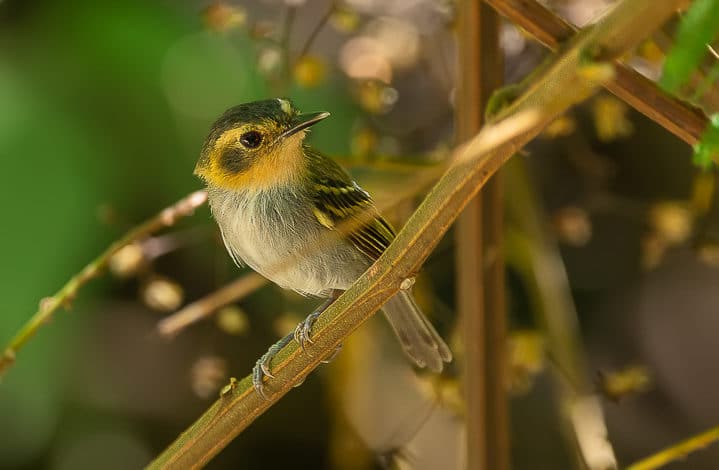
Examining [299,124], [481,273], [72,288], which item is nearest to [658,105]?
[481,273]

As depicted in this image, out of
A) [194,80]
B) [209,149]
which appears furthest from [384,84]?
[194,80]

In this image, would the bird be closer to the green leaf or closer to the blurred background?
the blurred background

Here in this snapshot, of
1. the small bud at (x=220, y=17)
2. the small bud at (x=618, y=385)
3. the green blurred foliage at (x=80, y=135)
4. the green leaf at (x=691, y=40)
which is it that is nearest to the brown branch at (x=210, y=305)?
the small bud at (x=220, y=17)

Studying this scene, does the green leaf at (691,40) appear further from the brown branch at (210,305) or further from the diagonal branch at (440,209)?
the brown branch at (210,305)

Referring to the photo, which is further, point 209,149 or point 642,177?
point 642,177

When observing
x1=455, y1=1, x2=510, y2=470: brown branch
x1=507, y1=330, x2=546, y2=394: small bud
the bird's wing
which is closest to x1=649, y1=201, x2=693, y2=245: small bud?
x1=507, y1=330, x2=546, y2=394: small bud

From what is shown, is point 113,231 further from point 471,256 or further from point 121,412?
point 471,256
